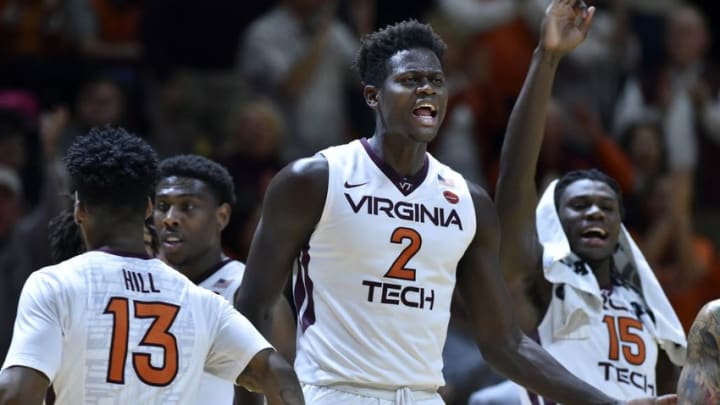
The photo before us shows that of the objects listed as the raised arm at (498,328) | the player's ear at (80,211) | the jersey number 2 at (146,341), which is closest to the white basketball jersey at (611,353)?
the raised arm at (498,328)

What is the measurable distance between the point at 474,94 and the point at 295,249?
6356 millimetres

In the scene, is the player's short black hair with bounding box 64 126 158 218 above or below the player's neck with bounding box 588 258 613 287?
above

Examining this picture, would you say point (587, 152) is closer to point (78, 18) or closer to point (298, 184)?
point (78, 18)

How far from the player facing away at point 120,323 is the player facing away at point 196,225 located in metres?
1.24

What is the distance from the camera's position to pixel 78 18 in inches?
454

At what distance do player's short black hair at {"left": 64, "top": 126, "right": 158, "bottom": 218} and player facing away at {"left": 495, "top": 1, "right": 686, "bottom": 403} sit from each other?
1797 mm

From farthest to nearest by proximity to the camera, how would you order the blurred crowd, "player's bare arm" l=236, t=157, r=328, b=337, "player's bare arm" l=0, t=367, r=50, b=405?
1. the blurred crowd
2. "player's bare arm" l=236, t=157, r=328, b=337
3. "player's bare arm" l=0, t=367, r=50, b=405

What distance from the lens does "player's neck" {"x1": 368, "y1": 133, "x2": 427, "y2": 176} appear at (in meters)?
5.84

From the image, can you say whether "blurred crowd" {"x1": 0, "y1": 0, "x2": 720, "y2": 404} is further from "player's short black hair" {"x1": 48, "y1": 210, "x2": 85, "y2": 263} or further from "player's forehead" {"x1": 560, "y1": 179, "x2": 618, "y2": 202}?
"player's short black hair" {"x1": 48, "y1": 210, "x2": 85, "y2": 263}

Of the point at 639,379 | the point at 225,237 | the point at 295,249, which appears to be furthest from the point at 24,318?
the point at 225,237

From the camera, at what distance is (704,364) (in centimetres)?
512

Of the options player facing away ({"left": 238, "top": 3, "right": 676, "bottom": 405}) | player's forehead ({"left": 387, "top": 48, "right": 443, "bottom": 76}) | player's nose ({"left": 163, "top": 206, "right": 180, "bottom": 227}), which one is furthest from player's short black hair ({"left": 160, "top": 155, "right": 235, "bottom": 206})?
player's forehead ({"left": 387, "top": 48, "right": 443, "bottom": 76})

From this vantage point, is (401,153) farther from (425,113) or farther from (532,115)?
(532,115)

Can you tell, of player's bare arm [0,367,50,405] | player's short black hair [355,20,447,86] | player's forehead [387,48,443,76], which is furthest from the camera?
player's short black hair [355,20,447,86]
